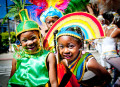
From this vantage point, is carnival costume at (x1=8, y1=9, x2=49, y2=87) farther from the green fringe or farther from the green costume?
the green fringe

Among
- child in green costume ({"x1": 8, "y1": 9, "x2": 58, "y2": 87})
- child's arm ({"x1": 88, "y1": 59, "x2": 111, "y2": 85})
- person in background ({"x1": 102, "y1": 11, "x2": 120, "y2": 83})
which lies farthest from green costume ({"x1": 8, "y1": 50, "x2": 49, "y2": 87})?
person in background ({"x1": 102, "y1": 11, "x2": 120, "y2": 83})

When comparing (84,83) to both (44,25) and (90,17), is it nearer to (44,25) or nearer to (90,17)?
(90,17)

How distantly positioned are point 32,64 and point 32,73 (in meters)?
0.12

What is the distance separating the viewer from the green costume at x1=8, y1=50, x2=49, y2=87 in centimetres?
160

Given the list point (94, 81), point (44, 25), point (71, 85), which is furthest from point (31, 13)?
point (94, 81)

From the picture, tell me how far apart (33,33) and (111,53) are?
6.43 feet

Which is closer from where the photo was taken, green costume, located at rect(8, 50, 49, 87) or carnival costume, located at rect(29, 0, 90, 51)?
green costume, located at rect(8, 50, 49, 87)

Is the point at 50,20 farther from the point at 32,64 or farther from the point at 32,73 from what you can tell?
the point at 32,73

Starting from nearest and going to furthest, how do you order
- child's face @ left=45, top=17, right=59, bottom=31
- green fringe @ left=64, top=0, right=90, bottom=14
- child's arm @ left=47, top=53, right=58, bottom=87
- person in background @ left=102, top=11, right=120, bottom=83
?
child's arm @ left=47, top=53, right=58, bottom=87 < green fringe @ left=64, top=0, right=90, bottom=14 < child's face @ left=45, top=17, right=59, bottom=31 < person in background @ left=102, top=11, right=120, bottom=83

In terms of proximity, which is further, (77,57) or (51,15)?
(51,15)

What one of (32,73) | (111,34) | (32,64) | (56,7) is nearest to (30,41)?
(32,64)

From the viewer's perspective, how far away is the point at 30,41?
1.62 metres

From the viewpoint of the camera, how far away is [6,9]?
2021 millimetres

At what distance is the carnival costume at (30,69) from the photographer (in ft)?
5.25
